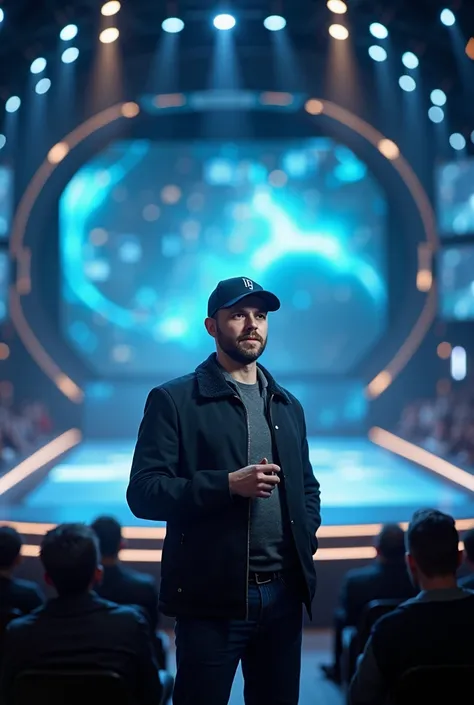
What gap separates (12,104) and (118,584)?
791 centimetres

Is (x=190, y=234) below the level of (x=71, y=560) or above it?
above

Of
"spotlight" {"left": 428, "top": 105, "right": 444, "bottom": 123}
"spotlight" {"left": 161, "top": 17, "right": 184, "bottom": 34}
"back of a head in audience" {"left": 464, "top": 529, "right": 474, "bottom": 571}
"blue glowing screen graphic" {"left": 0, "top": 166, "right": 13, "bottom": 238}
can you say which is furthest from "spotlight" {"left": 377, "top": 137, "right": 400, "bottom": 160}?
"back of a head in audience" {"left": 464, "top": 529, "right": 474, "bottom": 571}

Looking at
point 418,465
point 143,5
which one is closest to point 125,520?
point 418,465

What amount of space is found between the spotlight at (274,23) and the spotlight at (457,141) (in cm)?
257

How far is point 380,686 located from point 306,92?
30.8 ft

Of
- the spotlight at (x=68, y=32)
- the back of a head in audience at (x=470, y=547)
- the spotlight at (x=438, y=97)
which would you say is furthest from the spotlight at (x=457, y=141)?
the back of a head in audience at (x=470, y=547)

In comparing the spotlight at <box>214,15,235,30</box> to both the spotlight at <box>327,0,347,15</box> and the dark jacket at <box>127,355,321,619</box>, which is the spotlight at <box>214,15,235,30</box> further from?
the dark jacket at <box>127,355,321,619</box>

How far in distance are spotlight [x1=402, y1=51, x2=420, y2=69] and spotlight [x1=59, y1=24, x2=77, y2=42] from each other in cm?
348

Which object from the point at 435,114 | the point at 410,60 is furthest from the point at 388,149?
the point at 410,60

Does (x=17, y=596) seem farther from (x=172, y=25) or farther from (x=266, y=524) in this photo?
(x=172, y=25)

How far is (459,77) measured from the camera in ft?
30.6

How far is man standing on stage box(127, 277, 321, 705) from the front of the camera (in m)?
1.70

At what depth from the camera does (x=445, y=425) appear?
891 centimetres

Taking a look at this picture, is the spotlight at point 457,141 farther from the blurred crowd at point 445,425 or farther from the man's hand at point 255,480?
the man's hand at point 255,480
